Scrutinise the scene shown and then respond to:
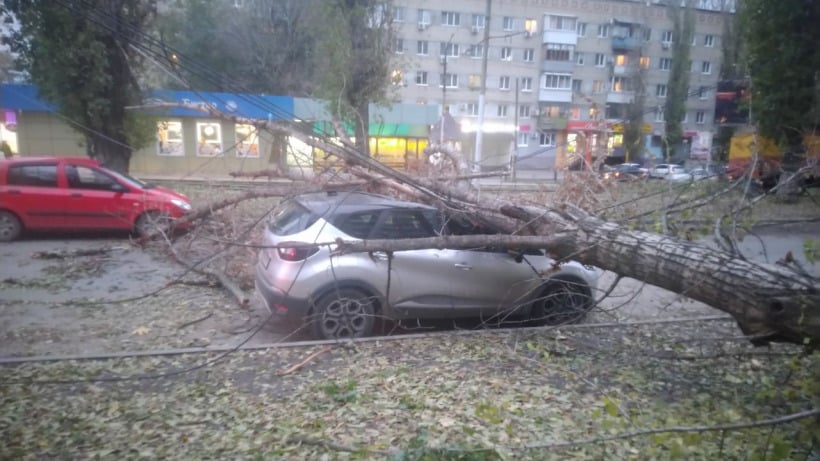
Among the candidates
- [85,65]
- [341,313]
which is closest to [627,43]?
[85,65]

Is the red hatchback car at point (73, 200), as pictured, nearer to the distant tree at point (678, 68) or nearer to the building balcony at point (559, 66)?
the distant tree at point (678, 68)

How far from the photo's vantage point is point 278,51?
26.4 meters

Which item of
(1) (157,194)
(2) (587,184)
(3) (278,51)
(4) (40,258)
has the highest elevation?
(3) (278,51)

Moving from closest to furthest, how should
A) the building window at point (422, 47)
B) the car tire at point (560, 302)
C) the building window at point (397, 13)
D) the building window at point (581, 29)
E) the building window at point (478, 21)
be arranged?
the car tire at point (560, 302), the building window at point (397, 13), the building window at point (478, 21), the building window at point (422, 47), the building window at point (581, 29)

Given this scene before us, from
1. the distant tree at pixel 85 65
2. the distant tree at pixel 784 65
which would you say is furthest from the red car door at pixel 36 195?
the distant tree at pixel 784 65

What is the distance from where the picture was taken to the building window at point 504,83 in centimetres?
3488

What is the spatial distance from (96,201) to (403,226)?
7.46 metres

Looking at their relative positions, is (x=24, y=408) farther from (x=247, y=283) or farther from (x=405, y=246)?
(x=247, y=283)

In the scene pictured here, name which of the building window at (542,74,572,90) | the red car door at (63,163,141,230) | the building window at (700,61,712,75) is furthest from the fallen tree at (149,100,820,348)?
the building window at (542,74,572,90)

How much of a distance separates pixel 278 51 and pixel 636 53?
2274 centimetres

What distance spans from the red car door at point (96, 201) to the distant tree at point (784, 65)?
55.3 feet

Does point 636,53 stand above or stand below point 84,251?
above

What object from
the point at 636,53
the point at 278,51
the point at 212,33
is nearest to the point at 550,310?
the point at 278,51

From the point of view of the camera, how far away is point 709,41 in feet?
102
